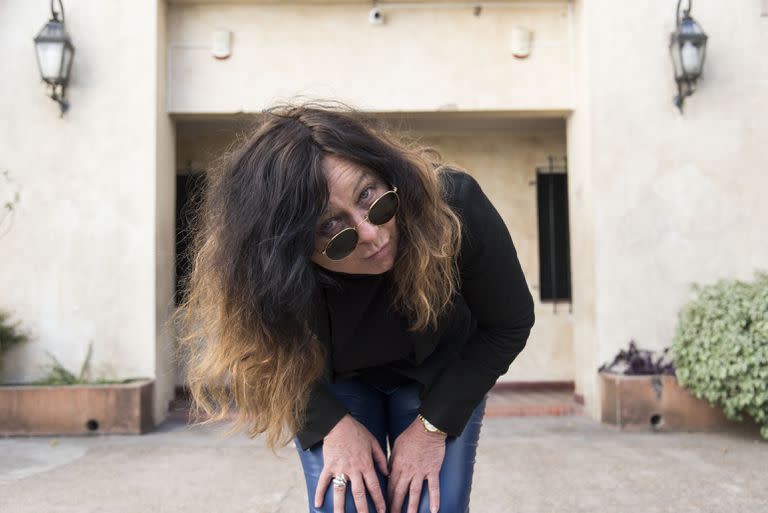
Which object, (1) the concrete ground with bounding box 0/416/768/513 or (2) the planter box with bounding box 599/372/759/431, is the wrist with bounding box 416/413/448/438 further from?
(2) the planter box with bounding box 599/372/759/431

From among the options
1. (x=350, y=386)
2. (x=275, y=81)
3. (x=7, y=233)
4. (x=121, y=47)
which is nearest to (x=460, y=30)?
(x=275, y=81)

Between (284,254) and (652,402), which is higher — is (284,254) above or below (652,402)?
above

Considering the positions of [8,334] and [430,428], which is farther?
[8,334]

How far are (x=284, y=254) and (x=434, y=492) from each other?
767 mm

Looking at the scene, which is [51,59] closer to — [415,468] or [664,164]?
[415,468]

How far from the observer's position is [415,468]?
176 cm

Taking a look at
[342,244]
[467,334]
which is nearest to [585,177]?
[467,334]

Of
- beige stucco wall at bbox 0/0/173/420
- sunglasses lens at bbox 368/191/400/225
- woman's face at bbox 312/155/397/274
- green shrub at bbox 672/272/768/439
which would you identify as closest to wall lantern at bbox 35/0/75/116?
beige stucco wall at bbox 0/0/173/420

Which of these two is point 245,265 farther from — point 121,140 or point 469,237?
point 121,140

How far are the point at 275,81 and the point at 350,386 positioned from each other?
3854 millimetres

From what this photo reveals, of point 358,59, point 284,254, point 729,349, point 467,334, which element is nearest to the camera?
point 284,254

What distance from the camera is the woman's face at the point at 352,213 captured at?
1.46 metres

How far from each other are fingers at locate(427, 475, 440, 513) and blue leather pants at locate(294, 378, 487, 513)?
0.01 meters

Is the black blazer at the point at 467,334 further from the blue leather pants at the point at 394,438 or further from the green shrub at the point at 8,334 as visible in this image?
the green shrub at the point at 8,334
